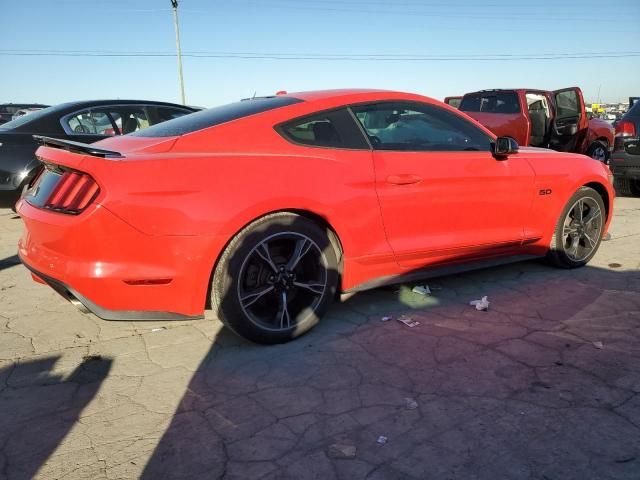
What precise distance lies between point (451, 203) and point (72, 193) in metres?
2.37

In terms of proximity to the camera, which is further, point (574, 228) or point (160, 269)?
point (574, 228)

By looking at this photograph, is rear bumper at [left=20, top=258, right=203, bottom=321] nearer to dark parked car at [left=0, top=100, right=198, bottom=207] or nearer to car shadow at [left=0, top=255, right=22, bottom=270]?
car shadow at [left=0, top=255, right=22, bottom=270]

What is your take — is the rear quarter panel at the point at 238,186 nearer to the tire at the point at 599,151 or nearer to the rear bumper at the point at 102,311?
the rear bumper at the point at 102,311

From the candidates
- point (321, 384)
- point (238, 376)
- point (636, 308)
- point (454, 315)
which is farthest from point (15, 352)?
point (636, 308)

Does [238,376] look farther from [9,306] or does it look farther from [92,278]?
[9,306]

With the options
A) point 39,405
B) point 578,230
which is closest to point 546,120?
point 578,230

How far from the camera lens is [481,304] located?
143 inches

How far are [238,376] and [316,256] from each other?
850 millimetres

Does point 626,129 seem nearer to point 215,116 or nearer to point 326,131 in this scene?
point 326,131

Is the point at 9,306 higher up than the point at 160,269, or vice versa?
the point at 160,269

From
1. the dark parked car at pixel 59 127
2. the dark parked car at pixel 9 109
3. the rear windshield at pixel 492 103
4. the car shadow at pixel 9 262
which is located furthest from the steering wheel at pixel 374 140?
the dark parked car at pixel 9 109

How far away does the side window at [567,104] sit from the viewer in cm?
1012

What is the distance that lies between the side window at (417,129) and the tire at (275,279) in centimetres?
81

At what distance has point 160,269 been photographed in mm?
2701
